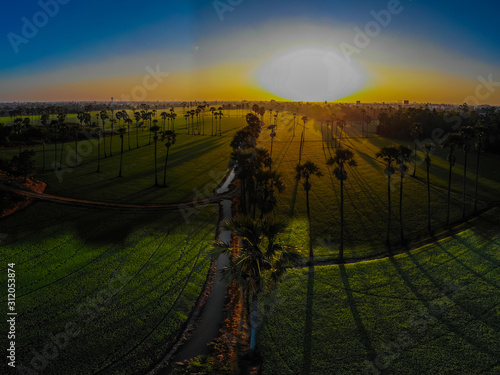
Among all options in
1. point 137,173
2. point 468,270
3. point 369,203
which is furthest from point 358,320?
point 137,173

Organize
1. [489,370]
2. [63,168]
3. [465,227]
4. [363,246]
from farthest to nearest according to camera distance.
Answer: [63,168] < [465,227] < [363,246] < [489,370]

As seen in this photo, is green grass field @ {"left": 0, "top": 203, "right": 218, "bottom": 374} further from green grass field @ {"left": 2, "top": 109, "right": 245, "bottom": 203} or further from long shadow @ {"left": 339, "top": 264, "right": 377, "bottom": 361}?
long shadow @ {"left": 339, "top": 264, "right": 377, "bottom": 361}

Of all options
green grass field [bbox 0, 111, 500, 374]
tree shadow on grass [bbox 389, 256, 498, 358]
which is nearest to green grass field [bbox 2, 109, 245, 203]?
green grass field [bbox 0, 111, 500, 374]

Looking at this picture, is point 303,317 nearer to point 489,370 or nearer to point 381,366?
point 381,366

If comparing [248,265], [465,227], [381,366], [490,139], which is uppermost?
[490,139]

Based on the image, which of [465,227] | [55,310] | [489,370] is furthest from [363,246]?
[55,310]

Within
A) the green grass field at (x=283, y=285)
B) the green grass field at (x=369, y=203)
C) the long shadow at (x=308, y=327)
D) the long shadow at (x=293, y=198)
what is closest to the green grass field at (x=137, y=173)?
the green grass field at (x=283, y=285)

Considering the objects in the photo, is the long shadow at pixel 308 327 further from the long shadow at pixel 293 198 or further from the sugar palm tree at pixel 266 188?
the long shadow at pixel 293 198

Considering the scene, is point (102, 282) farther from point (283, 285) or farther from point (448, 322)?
point (448, 322)
